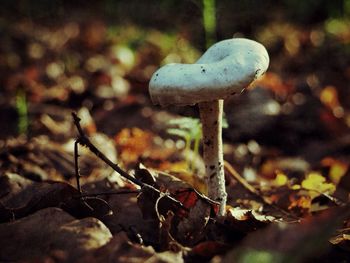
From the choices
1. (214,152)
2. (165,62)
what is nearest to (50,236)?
(214,152)

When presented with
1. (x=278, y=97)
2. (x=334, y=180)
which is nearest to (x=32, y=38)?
(x=278, y=97)

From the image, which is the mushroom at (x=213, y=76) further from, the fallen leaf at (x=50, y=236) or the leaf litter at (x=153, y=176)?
the fallen leaf at (x=50, y=236)

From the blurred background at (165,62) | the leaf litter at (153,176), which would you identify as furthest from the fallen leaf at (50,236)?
the blurred background at (165,62)

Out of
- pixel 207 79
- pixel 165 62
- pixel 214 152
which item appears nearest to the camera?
pixel 207 79

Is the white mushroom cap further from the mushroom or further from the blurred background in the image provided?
the blurred background

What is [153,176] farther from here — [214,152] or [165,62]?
[165,62]
